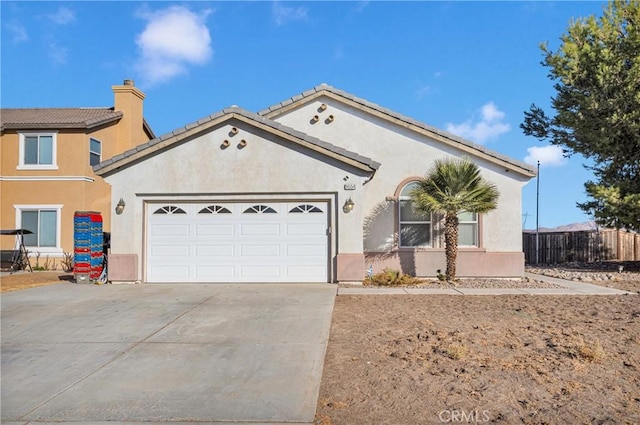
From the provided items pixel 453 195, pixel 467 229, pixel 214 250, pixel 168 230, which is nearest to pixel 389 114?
pixel 453 195

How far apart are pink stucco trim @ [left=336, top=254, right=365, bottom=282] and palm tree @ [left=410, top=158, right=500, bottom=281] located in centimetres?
243

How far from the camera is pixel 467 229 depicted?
15.3m

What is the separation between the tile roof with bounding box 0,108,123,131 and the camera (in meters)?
19.4

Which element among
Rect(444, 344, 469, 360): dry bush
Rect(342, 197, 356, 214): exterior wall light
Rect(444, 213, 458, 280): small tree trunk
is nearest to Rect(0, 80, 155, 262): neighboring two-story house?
Rect(342, 197, 356, 214): exterior wall light

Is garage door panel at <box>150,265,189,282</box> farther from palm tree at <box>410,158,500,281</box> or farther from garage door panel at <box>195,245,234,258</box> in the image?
palm tree at <box>410,158,500,281</box>

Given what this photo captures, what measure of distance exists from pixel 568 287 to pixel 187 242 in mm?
10855

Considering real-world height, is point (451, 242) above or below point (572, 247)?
above

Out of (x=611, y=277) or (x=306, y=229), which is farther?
(x=611, y=277)

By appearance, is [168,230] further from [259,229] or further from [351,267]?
[351,267]

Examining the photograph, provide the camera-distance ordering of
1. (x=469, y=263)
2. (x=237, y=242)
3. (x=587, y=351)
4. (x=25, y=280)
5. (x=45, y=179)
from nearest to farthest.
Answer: (x=587, y=351) < (x=237, y=242) < (x=25, y=280) < (x=469, y=263) < (x=45, y=179)

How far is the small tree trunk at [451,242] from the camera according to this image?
1402cm

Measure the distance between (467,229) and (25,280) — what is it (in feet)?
45.9

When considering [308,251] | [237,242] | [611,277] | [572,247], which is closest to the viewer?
[308,251]

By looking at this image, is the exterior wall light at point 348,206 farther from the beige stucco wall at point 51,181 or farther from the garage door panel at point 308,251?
the beige stucco wall at point 51,181
